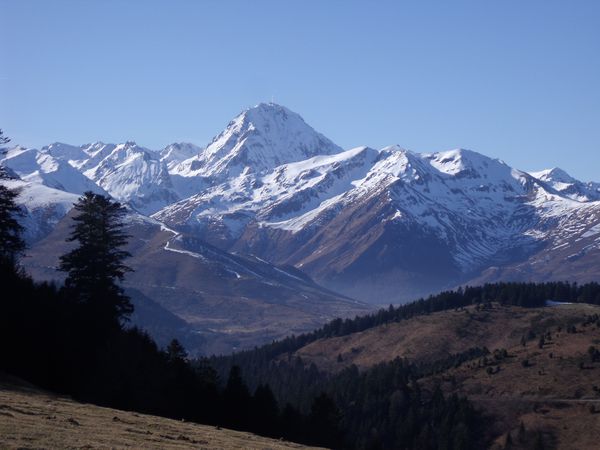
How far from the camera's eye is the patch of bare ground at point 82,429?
3291cm

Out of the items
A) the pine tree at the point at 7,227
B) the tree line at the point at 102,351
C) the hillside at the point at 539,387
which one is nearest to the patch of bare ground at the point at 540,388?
the hillside at the point at 539,387

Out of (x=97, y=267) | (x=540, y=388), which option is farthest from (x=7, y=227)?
(x=540, y=388)

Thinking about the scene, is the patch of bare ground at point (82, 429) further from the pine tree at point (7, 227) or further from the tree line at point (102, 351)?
the pine tree at point (7, 227)

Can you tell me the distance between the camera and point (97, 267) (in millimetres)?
73625

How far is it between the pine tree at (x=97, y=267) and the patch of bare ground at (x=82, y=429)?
23837 mm

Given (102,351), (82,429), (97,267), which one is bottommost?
(82,429)

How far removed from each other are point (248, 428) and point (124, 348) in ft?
43.5

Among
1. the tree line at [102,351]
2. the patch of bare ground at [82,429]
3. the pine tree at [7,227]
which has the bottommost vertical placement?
the patch of bare ground at [82,429]

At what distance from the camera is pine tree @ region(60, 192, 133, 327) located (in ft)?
239

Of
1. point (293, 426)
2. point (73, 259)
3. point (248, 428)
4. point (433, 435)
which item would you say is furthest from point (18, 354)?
point (433, 435)

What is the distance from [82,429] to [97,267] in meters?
37.9

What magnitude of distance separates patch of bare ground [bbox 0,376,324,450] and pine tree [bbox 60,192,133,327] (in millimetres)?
23837

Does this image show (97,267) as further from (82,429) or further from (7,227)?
(82,429)

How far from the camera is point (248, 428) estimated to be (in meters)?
74.2
